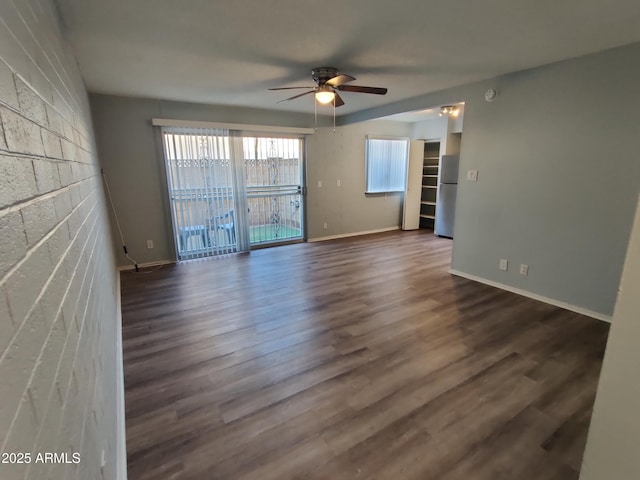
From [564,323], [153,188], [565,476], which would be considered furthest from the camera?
[153,188]

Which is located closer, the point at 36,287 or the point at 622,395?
the point at 36,287

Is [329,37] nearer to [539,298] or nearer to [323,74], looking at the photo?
[323,74]

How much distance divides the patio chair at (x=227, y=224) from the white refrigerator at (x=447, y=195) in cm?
403

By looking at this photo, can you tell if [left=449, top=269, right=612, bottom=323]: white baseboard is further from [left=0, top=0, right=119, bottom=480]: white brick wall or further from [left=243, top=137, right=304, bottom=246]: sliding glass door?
[left=0, top=0, right=119, bottom=480]: white brick wall

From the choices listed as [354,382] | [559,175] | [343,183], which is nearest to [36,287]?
[354,382]

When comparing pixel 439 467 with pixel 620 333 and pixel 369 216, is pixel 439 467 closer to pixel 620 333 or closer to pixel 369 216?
pixel 620 333

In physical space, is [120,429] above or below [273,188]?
below

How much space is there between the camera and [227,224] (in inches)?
205

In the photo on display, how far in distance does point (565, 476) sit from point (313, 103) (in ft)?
15.6

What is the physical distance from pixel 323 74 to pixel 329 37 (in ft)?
2.28

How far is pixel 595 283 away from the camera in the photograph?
3.02 meters

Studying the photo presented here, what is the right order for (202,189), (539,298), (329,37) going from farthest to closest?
(202,189) < (539,298) < (329,37)

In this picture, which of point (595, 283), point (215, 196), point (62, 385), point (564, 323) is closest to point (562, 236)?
point (595, 283)

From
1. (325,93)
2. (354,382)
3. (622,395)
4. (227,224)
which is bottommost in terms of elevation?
(354,382)
